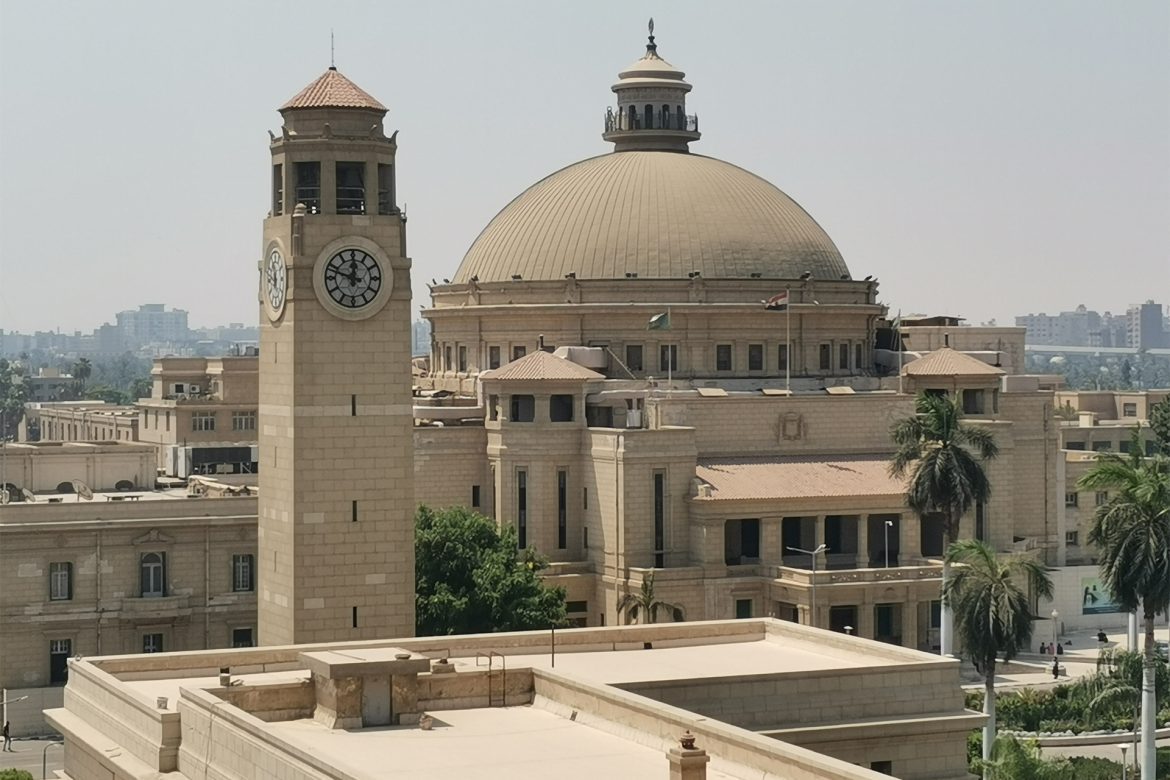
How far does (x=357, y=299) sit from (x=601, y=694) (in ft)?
87.8

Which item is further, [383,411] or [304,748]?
[383,411]

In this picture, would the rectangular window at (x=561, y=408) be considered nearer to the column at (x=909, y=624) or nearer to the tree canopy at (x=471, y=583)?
the tree canopy at (x=471, y=583)

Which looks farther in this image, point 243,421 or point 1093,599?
point 243,421

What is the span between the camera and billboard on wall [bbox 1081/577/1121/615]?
108 m

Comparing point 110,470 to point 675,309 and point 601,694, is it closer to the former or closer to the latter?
point 675,309

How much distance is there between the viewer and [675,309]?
111m

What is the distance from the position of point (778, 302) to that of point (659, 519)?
50.3ft

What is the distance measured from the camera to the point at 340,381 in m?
70.1

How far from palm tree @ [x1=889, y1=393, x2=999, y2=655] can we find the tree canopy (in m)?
14.1

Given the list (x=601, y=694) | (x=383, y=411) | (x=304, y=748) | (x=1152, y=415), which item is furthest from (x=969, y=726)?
(x=1152, y=415)

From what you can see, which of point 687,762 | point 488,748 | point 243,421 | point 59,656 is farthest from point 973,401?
point 687,762

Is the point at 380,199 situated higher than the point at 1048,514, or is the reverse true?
the point at 380,199

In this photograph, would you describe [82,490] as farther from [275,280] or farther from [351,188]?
[351,188]

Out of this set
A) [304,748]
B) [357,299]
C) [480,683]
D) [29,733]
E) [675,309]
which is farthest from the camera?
[675,309]
